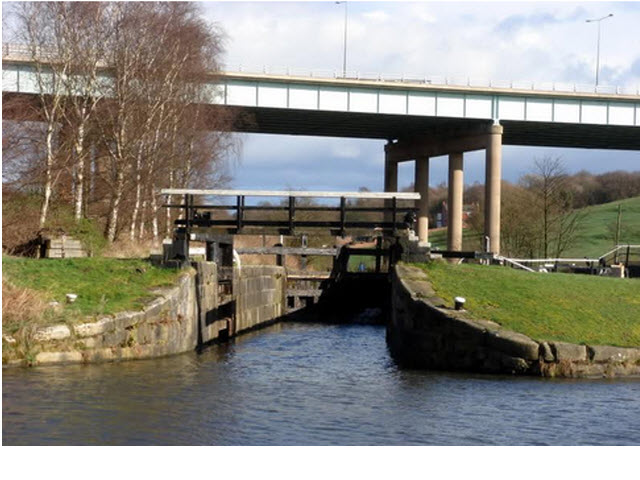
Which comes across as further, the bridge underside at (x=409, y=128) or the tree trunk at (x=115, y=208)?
the bridge underside at (x=409, y=128)

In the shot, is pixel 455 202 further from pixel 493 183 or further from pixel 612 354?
pixel 612 354

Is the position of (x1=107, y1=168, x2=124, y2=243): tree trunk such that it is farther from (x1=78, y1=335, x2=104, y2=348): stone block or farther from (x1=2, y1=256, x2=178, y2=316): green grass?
(x1=78, y1=335, x2=104, y2=348): stone block

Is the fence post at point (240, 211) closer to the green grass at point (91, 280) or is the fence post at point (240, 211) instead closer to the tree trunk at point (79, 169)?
the green grass at point (91, 280)

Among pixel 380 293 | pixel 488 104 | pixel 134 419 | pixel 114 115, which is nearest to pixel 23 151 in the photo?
pixel 114 115

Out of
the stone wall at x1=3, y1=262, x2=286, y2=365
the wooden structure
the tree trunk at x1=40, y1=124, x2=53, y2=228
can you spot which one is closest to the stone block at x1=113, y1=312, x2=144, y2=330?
the stone wall at x1=3, y1=262, x2=286, y2=365

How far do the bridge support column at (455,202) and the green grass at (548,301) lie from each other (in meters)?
37.8

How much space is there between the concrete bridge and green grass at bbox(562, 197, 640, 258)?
13.5 m

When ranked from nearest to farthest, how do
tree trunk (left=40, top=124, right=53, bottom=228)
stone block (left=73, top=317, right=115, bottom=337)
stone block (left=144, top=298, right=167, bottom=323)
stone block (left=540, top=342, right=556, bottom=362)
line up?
stone block (left=73, top=317, right=115, bottom=337) < stone block (left=540, top=342, right=556, bottom=362) < stone block (left=144, top=298, right=167, bottom=323) < tree trunk (left=40, top=124, right=53, bottom=228)

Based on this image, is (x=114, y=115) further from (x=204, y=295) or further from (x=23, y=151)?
(x=204, y=295)

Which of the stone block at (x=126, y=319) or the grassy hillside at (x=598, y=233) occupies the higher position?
the grassy hillside at (x=598, y=233)

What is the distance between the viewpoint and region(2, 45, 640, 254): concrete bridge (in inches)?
2376

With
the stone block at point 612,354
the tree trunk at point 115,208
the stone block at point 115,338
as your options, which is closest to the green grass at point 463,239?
the tree trunk at point 115,208

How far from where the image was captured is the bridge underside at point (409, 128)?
2490 inches

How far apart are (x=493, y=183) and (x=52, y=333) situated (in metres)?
45.3
